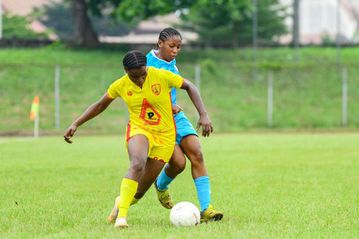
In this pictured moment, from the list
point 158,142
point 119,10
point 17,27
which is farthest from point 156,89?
point 17,27

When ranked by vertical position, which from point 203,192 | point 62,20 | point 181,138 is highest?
point 62,20

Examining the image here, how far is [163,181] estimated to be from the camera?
10.4 metres

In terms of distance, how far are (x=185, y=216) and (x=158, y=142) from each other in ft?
2.79

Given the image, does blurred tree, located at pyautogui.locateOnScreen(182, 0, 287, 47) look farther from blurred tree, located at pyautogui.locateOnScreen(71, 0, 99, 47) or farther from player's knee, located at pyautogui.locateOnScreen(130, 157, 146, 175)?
player's knee, located at pyautogui.locateOnScreen(130, 157, 146, 175)

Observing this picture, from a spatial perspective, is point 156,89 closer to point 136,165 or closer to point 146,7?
point 136,165

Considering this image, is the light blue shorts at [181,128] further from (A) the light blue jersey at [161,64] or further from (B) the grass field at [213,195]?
(B) the grass field at [213,195]

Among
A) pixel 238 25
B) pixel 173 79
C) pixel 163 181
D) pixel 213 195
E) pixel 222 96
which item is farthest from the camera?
pixel 238 25

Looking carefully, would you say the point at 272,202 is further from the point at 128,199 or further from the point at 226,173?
the point at 226,173

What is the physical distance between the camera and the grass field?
8.82 m

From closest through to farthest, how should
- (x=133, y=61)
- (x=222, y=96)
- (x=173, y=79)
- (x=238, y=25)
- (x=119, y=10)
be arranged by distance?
(x=133, y=61) → (x=173, y=79) → (x=222, y=96) → (x=119, y=10) → (x=238, y=25)

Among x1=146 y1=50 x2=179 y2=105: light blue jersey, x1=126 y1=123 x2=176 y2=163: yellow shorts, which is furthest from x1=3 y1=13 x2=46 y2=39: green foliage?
x1=126 y1=123 x2=176 y2=163: yellow shorts

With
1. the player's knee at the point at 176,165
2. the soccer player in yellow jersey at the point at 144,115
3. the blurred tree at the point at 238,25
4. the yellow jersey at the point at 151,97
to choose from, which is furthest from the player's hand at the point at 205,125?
the blurred tree at the point at 238,25

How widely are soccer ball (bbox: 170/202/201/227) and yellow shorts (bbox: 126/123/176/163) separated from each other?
595mm

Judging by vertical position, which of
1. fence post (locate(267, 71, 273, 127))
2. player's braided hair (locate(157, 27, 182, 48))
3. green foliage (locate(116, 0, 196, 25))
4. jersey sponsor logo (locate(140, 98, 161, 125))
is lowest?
fence post (locate(267, 71, 273, 127))
